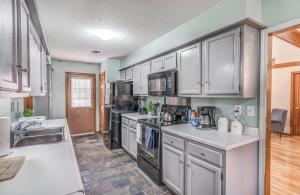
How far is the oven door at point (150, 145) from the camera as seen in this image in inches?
95.2

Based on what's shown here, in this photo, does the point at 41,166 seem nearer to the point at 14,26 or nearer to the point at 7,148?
the point at 7,148

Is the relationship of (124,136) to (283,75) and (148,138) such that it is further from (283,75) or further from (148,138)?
(283,75)

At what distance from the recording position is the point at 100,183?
8.27ft

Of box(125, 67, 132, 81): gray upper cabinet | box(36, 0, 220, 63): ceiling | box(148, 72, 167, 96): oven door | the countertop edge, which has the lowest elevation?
the countertop edge

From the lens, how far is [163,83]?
9.20 feet

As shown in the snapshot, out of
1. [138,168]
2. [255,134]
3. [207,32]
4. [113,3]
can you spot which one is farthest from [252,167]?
[113,3]

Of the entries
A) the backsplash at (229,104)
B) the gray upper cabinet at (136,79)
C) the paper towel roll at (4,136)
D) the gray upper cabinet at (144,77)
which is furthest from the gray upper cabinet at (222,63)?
the paper towel roll at (4,136)

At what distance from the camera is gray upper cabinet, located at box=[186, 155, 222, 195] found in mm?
1582

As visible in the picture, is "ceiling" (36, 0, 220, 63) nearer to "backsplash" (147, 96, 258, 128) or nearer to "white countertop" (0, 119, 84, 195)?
"backsplash" (147, 96, 258, 128)

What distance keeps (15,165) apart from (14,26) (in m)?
1.00

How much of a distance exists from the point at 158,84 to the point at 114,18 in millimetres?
→ 1275

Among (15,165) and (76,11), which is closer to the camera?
(15,165)

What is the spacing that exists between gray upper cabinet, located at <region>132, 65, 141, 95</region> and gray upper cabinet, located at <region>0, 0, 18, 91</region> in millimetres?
2786

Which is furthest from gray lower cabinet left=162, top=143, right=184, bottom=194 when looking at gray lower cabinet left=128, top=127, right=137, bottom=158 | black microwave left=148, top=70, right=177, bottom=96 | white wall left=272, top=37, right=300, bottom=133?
white wall left=272, top=37, right=300, bottom=133
